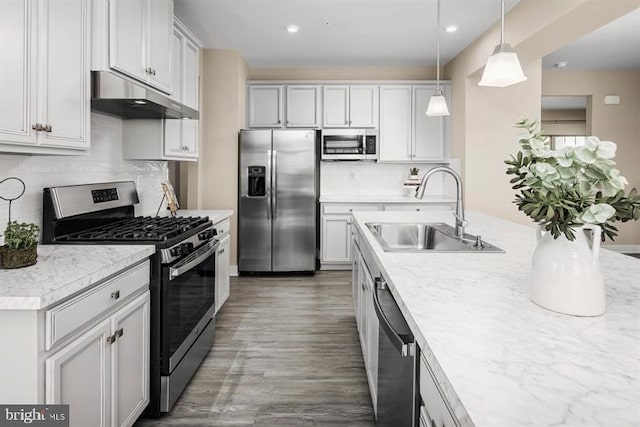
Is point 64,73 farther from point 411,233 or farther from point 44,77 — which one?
point 411,233

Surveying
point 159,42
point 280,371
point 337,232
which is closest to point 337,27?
point 159,42

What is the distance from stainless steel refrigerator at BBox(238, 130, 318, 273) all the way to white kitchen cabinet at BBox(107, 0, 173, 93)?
2026 millimetres

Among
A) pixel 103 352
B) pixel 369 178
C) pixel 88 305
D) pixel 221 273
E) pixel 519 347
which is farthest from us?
pixel 369 178

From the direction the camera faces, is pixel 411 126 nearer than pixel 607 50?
No

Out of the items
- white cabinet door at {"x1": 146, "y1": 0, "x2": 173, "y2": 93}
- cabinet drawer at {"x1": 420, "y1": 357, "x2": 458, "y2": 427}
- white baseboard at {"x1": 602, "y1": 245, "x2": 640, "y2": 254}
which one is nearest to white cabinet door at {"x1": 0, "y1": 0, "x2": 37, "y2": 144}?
white cabinet door at {"x1": 146, "y1": 0, "x2": 173, "y2": 93}

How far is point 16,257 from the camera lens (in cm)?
149

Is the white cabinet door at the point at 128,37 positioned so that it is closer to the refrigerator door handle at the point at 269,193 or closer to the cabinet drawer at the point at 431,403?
the cabinet drawer at the point at 431,403

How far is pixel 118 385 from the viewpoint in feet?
5.57

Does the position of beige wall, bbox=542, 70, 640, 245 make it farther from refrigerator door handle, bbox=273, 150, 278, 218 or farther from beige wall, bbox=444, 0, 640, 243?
refrigerator door handle, bbox=273, 150, 278, 218

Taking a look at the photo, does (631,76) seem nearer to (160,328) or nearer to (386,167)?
(386,167)

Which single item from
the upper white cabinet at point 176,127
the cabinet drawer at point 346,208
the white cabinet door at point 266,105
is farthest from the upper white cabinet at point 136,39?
the cabinet drawer at point 346,208

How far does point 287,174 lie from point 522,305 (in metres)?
4.05

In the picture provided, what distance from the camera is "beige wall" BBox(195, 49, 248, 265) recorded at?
483 cm

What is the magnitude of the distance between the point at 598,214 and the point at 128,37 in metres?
2.44
